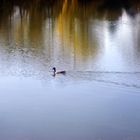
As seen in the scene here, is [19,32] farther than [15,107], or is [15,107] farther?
[19,32]

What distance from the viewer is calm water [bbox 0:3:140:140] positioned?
968 cm

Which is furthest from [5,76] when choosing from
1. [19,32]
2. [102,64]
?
[19,32]

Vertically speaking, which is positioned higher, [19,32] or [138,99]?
[19,32]

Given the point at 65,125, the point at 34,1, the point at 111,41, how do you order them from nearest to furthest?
the point at 65,125 → the point at 111,41 → the point at 34,1

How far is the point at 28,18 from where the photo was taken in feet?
86.7

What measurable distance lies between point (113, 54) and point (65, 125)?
6.44 metres

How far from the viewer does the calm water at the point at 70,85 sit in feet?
31.8

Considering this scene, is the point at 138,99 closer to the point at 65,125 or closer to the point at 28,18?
the point at 65,125

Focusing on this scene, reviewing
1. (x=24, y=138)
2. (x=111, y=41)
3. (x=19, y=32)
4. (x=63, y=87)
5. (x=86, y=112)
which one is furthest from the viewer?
(x=19, y=32)

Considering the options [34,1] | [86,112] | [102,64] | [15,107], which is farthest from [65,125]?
[34,1]

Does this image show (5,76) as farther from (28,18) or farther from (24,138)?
(28,18)

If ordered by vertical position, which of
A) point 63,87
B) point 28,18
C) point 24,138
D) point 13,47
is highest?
point 28,18

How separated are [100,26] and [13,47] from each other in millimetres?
6558

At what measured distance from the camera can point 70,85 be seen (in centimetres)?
1228
